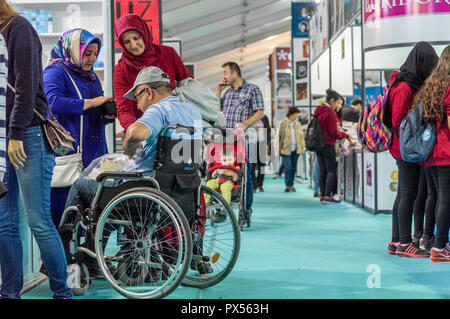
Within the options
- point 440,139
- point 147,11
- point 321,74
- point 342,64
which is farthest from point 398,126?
point 321,74

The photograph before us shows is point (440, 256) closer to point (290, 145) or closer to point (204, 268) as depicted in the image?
point (204, 268)

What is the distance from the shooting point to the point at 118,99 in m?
3.77

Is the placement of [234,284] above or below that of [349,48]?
below

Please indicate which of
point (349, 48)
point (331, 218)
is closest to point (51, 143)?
point (331, 218)

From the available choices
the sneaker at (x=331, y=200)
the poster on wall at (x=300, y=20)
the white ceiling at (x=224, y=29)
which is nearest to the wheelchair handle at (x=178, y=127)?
the sneaker at (x=331, y=200)

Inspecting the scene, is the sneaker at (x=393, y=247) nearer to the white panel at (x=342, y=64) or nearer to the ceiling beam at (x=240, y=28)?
the white panel at (x=342, y=64)

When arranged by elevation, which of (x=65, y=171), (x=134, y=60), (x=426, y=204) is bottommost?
(x=426, y=204)

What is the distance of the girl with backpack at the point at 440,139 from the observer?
3.96 metres

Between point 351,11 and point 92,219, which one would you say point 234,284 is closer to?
point 92,219

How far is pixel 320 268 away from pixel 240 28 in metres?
19.5

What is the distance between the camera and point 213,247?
3.57 metres

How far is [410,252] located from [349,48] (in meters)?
4.66

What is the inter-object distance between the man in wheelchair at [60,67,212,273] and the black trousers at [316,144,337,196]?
5.32m

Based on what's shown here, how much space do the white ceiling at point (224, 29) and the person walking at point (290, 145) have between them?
217 inches
